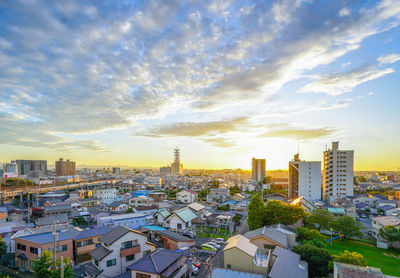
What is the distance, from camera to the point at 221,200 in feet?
132

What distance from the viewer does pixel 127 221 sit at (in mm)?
21516

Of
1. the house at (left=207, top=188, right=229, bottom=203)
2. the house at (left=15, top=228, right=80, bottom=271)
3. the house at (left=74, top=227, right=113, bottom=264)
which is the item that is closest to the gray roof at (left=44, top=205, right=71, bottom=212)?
the house at (left=15, top=228, right=80, bottom=271)

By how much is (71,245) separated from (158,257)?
7.26 metres

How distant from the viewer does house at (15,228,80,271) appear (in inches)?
505

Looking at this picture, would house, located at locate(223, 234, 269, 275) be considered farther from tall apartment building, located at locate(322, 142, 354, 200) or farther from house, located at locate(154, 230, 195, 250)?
tall apartment building, located at locate(322, 142, 354, 200)

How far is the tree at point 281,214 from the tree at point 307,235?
173 cm

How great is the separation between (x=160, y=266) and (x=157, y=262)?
344 millimetres

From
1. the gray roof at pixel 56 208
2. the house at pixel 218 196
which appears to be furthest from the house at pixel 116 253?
the house at pixel 218 196

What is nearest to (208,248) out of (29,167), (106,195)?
(106,195)

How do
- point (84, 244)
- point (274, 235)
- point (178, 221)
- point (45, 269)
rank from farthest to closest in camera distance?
point (178, 221), point (84, 244), point (274, 235), point (45, 269)

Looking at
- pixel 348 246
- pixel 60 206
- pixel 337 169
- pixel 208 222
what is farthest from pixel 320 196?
pixel 60 206

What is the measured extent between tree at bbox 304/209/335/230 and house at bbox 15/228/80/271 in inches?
824

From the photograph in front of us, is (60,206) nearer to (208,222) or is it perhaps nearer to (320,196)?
(208,222)

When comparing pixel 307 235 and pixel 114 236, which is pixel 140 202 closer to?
pixel 114 236
